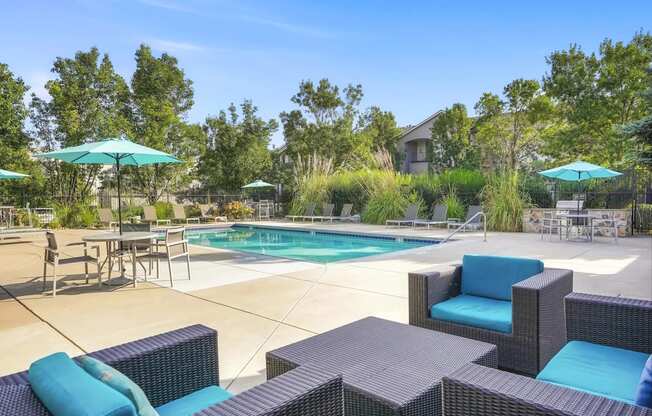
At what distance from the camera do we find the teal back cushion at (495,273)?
287 cm

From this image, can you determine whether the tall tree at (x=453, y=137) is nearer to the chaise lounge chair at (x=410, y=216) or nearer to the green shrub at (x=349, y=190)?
the green shrub at (x=349, y=190)

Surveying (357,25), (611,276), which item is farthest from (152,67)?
(611,276)

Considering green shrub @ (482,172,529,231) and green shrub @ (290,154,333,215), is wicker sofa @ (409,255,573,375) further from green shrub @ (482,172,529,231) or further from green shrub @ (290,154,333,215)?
green shrub @ (290,154,333,215)

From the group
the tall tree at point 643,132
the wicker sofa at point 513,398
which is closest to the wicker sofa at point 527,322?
the wicker sofa at point 513,398

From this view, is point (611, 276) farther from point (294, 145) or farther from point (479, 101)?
point (294, 145)

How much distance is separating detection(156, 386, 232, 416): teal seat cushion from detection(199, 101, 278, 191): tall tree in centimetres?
1810

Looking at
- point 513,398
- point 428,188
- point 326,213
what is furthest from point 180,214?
point 513,398

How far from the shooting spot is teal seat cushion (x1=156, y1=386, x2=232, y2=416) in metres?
1.61

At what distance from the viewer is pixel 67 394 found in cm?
105

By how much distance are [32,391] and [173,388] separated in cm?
62

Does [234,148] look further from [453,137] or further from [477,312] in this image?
[477,312]

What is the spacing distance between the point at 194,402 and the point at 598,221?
37.3ft

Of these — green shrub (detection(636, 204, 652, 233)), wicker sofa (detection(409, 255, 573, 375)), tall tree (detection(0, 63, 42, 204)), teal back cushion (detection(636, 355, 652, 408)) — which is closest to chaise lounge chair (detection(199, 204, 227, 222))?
tall tree (detection(0, 63, 42, 204))

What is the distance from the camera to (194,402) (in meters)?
1.69
